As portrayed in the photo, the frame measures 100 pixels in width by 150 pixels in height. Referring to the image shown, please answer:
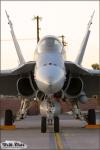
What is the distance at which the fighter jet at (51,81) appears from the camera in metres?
11.0

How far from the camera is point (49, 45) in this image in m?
12.2

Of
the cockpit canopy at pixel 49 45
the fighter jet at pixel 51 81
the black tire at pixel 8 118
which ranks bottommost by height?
the black tire at pixel 8 118

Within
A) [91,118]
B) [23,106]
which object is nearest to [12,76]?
[23,106]

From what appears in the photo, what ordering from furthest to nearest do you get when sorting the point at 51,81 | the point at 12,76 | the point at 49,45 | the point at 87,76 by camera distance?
the point at 87,76
the point at 12,76
the point at 49,45
the point at 51,81

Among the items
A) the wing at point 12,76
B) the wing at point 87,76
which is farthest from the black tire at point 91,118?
the wing at point 12,76

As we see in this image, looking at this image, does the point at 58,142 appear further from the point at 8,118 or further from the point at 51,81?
the point at 8,118

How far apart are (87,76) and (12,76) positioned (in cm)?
241

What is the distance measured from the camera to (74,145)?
930 cm

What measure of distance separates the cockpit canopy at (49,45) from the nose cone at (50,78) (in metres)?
1.12

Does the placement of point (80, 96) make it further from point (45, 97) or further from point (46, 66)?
point (46, 66)

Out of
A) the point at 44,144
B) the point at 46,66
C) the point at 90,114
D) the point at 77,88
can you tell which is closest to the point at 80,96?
the point at 77,88

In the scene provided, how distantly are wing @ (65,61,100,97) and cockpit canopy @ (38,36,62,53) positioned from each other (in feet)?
1.91

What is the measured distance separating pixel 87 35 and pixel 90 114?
9.06ft

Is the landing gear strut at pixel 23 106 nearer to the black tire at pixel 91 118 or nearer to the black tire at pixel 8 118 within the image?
the black tire at pixel 8 118
